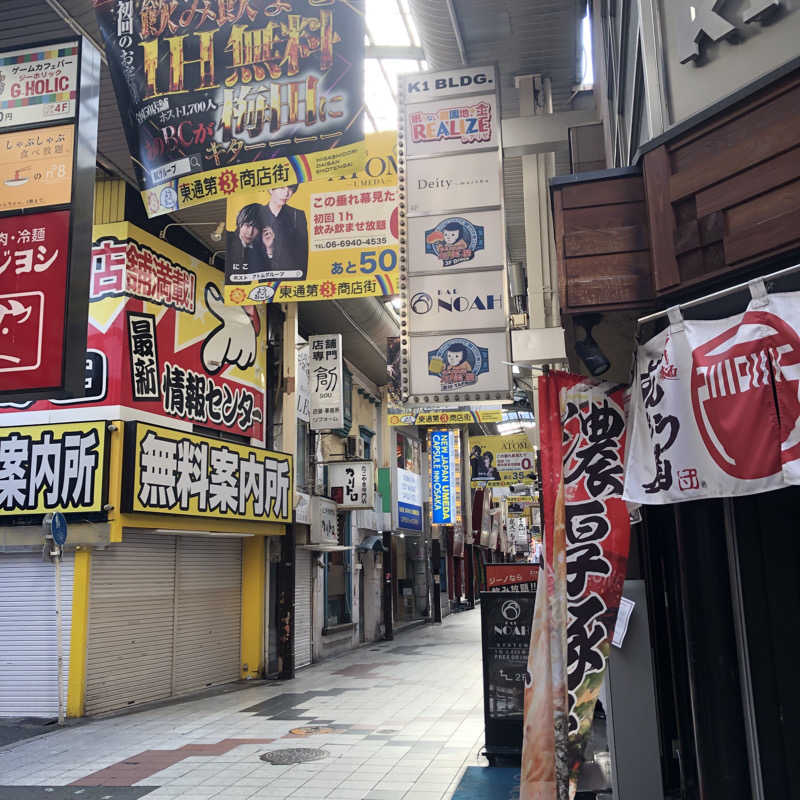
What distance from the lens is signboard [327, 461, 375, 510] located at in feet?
66.0

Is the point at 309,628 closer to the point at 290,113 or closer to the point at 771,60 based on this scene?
the point at 290,113

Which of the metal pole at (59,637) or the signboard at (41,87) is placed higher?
the signboard at (41,87)

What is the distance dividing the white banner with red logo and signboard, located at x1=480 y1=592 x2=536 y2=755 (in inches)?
209

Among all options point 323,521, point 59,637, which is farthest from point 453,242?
point 323,521

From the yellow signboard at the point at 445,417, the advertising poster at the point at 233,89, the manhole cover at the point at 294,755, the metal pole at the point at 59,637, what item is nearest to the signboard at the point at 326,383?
the yellow signboard at the point at 445,417

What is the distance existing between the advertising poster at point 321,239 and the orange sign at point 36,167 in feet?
12.8

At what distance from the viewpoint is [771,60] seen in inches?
147

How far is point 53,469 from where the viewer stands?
1219cm

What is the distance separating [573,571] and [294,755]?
6243mm

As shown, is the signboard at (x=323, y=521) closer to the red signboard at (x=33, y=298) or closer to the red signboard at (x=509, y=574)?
the red signboard at (x=509, y=574)

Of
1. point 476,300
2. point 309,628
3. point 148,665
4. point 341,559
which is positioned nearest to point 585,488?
point 476,300

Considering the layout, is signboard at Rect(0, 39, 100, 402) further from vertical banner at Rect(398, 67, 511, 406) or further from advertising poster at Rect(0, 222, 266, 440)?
advertising poster at Rect(0, 222, 266, 440)

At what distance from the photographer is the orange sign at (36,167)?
5.86m

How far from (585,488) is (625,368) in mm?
759
